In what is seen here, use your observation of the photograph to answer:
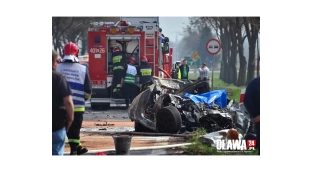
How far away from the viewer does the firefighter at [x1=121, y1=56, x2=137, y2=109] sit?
756 inches

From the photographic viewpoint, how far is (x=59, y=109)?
8023mm

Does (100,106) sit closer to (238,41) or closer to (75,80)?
(75,80)

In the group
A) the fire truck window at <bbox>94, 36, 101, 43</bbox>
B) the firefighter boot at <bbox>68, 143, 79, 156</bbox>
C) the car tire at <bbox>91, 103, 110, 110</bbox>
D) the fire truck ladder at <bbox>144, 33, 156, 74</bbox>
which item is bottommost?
the car tire at <bbox>91, 103, 110, 110</bbox>

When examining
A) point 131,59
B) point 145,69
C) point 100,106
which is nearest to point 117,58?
point 131,59

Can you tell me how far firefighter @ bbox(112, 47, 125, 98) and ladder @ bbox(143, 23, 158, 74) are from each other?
77 centimetres

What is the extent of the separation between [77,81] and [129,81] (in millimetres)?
10628

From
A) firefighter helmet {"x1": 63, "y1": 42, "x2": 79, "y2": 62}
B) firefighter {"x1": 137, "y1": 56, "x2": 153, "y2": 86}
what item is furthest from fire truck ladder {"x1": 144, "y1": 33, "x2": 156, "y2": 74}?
firefighter helmet {"x1": 63, "y1": 42, "x2": 79, "y2": 62}

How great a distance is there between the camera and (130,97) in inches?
774

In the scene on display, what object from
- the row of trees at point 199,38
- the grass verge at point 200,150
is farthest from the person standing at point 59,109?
the row of trees at point 199,38

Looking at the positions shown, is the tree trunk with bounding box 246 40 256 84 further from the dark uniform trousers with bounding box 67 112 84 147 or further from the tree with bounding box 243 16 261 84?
the dark uniform trousers with bounding box 67 112 84 147

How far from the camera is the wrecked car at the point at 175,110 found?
11.8m

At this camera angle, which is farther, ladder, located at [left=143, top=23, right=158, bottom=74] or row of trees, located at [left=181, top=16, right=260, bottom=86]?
row of trees, located at [left=181, top=16, right=260, bottom=86]
